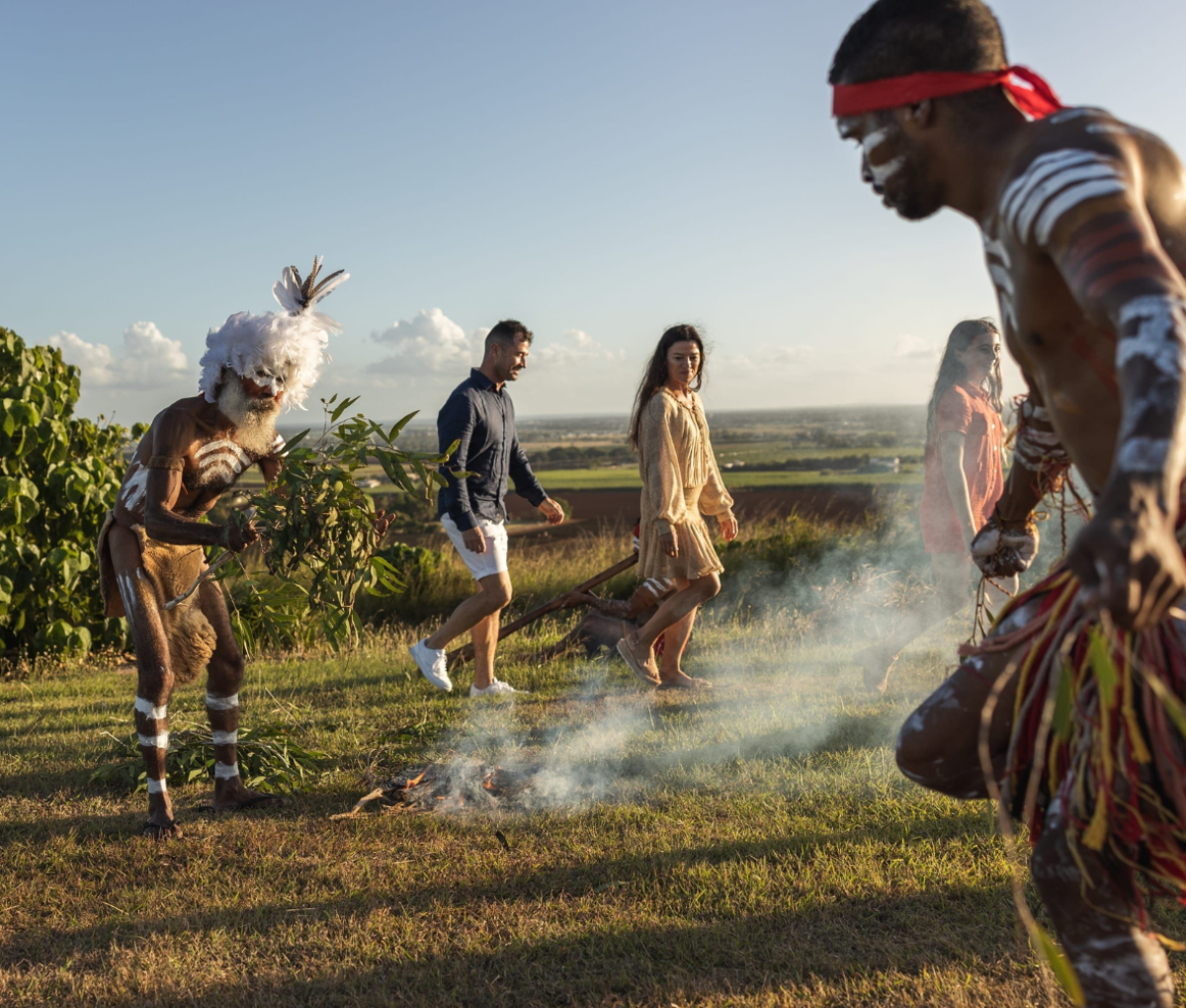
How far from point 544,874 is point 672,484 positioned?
Answer: 10.3 ft

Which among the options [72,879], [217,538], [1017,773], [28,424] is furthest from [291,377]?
[28,424]

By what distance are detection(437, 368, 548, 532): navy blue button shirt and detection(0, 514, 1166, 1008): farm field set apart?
4.25 feet

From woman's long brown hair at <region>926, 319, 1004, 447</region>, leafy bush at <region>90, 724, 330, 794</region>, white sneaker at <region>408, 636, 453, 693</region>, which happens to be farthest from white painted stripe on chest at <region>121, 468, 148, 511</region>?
woman's long brown hair at <region>926, 319, 1004, 447</region>

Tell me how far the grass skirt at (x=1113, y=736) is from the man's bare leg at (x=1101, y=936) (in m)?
0.04

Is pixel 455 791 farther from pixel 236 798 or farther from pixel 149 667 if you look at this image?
pixel 149 667

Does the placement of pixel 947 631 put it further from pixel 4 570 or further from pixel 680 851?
pixel 4 570

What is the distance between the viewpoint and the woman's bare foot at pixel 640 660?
6.58 meters

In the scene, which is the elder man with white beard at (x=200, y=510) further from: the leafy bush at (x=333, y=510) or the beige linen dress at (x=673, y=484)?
the beige linen dress at (x=673, y=484)

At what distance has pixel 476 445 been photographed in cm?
626

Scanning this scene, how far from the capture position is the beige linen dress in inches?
248

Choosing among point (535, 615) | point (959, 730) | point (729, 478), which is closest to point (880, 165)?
point (959, 730)

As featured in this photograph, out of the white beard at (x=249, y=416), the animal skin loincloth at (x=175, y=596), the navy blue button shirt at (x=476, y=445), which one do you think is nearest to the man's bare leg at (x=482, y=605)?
the navy blue button shirt at (x=476, y=445)

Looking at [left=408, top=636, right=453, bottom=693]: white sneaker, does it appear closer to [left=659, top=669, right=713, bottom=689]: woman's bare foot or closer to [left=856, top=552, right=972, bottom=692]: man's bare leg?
[left=659, top=669, right=713, bottom=689]: woman's bare foot

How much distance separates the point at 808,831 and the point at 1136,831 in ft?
7.69
